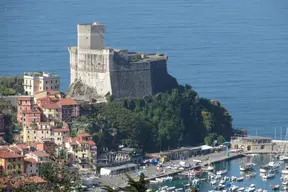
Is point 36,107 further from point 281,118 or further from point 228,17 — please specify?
point 228,17

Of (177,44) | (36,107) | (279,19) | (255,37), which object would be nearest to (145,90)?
(36,107)

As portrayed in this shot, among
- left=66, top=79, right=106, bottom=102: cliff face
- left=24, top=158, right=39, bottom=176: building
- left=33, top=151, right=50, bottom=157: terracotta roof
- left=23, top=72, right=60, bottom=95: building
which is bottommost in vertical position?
left=24, top=158, right=39, bottom=176: building

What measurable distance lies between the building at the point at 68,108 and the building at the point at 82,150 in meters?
1.98

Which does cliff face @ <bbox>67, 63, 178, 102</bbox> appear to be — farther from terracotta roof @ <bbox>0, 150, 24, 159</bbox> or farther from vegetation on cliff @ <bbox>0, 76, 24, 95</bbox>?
terracotta roof @ <bbox>0, 150, 24, 159</bbox>

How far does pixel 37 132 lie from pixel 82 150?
1990mm

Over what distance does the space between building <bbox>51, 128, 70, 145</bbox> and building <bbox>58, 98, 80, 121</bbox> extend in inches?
57.4

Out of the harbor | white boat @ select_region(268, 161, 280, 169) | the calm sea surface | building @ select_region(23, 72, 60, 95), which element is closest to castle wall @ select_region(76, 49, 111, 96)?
building @ select_region(23, 72, 60, 95)

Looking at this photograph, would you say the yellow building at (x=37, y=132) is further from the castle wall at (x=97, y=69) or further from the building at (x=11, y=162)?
the castle wall at (x=97, y=69)

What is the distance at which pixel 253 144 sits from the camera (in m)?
60.7

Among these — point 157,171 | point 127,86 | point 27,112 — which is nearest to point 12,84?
point 27,112

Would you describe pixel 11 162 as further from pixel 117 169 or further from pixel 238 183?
pixel 238 183

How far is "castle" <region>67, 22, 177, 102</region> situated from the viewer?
5931cm

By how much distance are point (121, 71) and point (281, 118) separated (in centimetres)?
924

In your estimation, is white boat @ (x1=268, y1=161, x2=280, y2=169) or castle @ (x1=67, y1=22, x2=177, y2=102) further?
castle @ (x1=67, y1=22, x2=177, y2=102)
